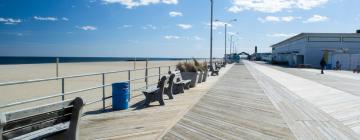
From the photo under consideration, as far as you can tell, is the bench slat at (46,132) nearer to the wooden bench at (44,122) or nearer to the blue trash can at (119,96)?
the wooden bench at (44,122)

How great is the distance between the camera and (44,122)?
3.87m

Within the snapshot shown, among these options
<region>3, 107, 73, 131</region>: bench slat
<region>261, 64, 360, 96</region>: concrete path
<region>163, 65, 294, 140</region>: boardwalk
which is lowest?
<region>261, 64, 360, 96</region>: concrete path

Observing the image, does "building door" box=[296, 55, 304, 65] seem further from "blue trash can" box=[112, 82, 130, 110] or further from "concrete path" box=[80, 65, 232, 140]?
"blue trash can" box=[112, 82, 130, 110]

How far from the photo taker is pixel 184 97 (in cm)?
1101

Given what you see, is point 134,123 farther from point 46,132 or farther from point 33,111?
point 33,111

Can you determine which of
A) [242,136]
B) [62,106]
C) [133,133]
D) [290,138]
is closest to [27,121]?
[62,106]

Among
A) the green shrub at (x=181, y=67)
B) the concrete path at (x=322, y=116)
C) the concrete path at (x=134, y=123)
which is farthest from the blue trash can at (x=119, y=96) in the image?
the green shrub at (x=181, y=67)

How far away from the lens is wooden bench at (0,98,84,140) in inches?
132

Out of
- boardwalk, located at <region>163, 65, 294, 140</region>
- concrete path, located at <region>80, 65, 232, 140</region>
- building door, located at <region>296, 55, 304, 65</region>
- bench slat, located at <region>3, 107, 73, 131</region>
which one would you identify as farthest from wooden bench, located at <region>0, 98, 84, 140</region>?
building door, located at <region>296, 55, 304, 65</region>

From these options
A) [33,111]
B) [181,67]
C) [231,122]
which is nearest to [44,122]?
[33,111]

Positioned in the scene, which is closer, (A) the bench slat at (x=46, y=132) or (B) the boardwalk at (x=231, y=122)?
(A) the bench slat at (x=46, y=132)

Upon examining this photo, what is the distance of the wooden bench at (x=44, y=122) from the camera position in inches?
132

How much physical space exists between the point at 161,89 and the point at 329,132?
4.18 metres

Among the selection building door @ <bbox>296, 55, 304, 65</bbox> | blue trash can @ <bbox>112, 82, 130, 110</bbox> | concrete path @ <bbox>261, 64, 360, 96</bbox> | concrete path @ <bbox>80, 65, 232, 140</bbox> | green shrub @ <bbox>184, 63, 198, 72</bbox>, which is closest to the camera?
concrete path @ <bbox>80, 65, 232, 140</bbox>
